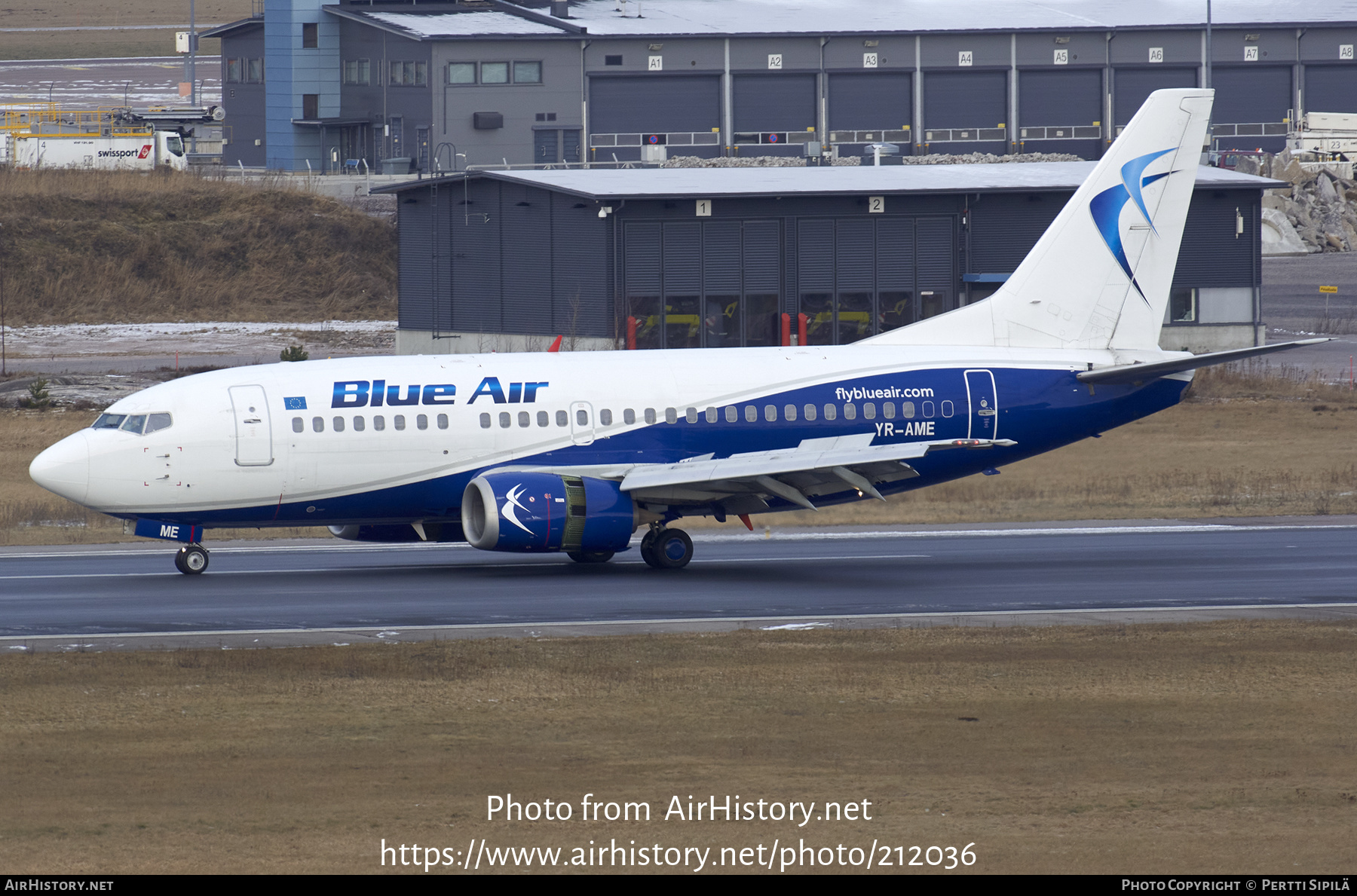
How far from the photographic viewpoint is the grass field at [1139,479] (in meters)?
43.7

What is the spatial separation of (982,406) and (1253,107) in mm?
93883

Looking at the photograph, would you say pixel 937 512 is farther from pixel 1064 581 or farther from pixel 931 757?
pixel 931 757

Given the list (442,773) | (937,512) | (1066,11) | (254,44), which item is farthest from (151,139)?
(442,773)

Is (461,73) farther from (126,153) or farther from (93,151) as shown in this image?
(93,151)

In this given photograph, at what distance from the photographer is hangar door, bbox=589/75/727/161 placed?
11156cm

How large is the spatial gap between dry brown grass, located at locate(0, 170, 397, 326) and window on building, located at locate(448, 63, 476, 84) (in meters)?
11.5

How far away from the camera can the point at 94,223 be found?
99.1 metres

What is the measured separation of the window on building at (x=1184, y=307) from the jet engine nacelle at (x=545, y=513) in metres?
43.7

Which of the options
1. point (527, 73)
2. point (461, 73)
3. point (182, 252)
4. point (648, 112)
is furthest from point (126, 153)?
point (648, 112)

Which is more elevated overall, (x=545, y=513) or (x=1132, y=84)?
(x=1132, y=84)

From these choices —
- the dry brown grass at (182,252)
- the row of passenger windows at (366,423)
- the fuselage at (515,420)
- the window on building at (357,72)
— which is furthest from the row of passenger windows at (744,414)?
the window on building at (357,72)

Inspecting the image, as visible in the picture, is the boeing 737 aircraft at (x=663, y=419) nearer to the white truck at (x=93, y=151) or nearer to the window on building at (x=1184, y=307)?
the window on building at (x=1184, y=307)

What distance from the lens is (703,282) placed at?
219ft

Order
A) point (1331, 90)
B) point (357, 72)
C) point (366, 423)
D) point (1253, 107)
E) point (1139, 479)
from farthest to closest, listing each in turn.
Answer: point (1331, 90), point (1253, 107), point (357, 72), point (1139, 479), point (366, 423)
